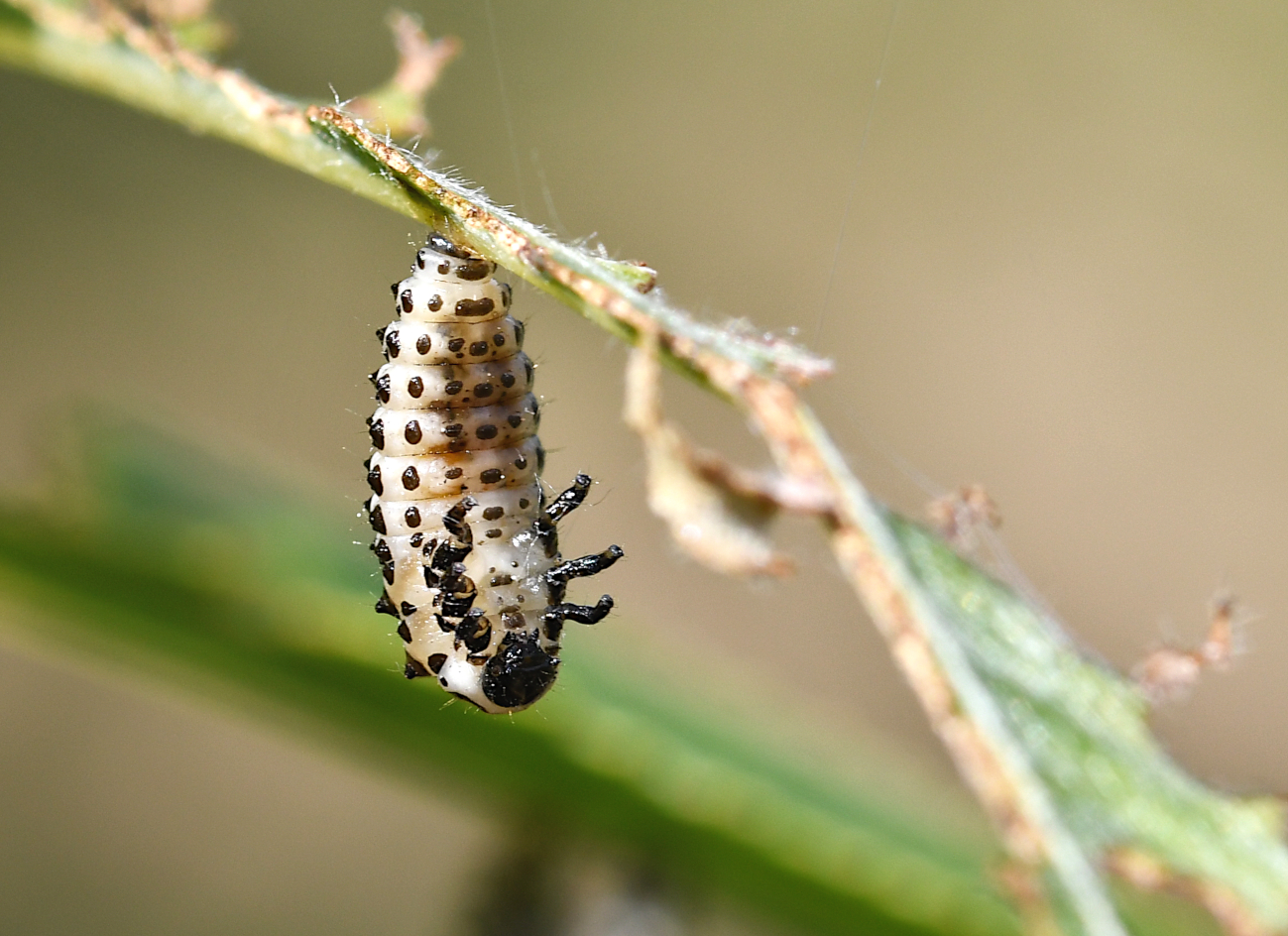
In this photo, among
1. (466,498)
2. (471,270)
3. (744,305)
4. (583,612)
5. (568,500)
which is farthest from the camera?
(744,305)

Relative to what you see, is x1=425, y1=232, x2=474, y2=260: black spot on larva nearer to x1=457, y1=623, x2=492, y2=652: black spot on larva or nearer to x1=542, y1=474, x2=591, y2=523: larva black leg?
x1=542, y1=474, x2=591, y2=523: larva black leg

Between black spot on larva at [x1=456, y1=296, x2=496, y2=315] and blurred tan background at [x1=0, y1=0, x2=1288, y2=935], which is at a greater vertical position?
blurred tan background at [x1=0, y1=0, x2=1288, y2=935]

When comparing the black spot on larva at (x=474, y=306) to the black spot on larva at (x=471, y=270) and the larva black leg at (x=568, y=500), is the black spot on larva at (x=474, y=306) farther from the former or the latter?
the larva black leg at (x=568, y=500)

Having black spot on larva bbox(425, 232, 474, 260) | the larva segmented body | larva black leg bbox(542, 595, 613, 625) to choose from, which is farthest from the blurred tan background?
black spot on larva bbox(425, 232, 474, 260)

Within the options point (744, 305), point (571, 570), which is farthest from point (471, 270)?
point (744, 305)

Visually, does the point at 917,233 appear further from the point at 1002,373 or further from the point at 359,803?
the point at 359,803

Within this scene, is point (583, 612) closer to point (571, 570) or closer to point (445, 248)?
point (571, 570)

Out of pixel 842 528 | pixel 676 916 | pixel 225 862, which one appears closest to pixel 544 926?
pixel 676 916
